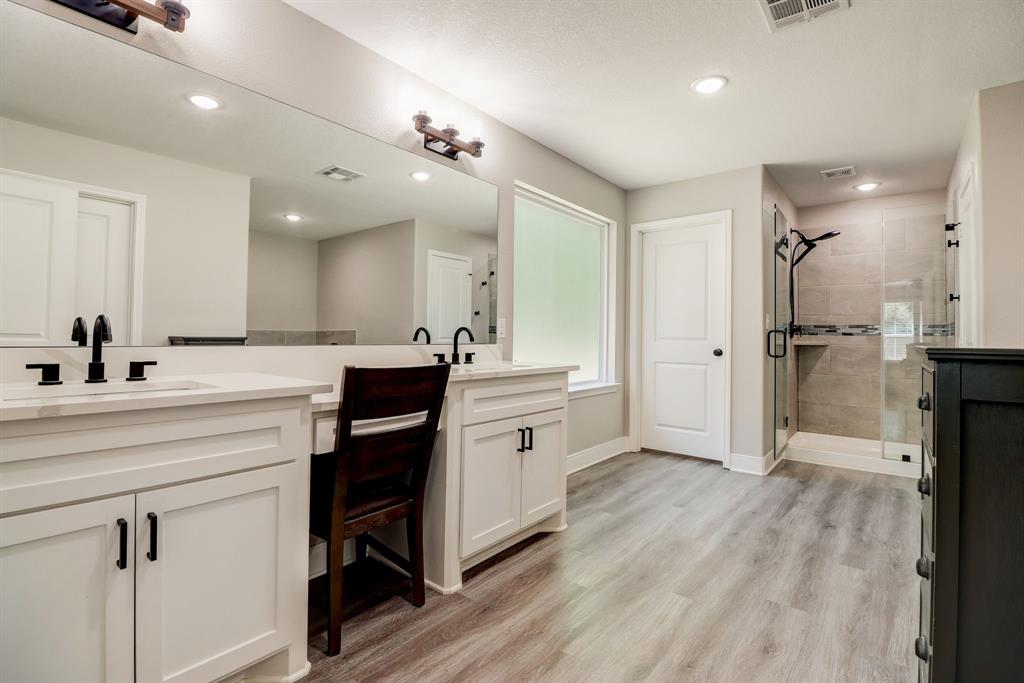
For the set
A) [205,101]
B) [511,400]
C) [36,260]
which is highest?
[205,101]

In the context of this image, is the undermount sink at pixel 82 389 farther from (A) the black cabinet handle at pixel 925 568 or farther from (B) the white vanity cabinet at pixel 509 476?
(A) the black cabinet handle at pixel 925 568

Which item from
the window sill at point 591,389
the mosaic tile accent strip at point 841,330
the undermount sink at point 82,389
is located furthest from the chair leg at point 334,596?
the mosaic tile accent strip at point 841,330

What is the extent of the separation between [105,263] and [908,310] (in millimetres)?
5026

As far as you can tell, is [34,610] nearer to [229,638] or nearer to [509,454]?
[229,638]

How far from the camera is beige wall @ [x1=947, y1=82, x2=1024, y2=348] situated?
8.14ft

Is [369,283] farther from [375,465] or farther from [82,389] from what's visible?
[82,389]

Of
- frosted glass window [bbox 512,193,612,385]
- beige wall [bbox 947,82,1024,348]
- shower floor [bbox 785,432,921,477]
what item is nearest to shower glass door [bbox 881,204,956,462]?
shower floor [bbox 785,432,921,477]

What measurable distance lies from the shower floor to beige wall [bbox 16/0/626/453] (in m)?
3.08

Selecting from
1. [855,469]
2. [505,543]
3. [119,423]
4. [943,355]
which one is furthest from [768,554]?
[119,423]

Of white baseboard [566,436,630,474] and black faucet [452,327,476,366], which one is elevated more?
black faucet [452,327,476,366]

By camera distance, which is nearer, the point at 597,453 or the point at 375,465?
the point at 375,465

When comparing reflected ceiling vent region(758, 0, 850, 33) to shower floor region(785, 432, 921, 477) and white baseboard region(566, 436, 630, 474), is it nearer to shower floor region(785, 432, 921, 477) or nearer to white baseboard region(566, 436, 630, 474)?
white baseboard region(566, 436, 630, 474)

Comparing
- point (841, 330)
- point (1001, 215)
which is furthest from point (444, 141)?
point (841, 330)

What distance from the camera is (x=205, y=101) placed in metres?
1.71
